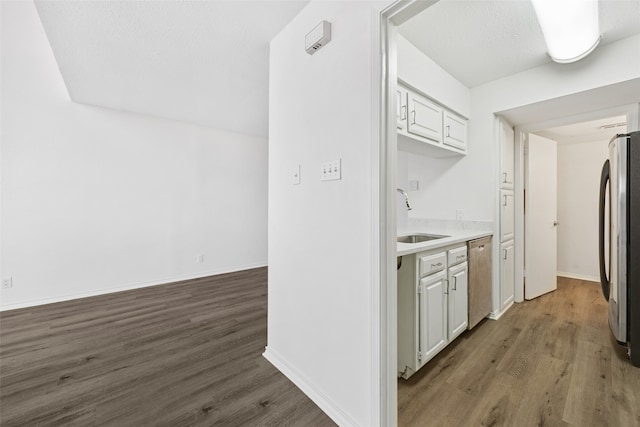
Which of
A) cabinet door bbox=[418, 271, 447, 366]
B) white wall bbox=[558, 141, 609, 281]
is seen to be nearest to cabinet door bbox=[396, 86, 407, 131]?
cabinet door bbox=[418, 271, 447, 366]

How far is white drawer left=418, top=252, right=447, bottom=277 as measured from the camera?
1730 millimetres

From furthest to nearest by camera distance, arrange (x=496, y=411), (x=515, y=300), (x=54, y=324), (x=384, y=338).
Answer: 1. (x=515, y=300)
2. (x=54, y=324)
3. (x=496, y=411)
4. (x=384, y=338)

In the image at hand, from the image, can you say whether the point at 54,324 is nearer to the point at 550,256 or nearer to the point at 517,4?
the point at 517,4

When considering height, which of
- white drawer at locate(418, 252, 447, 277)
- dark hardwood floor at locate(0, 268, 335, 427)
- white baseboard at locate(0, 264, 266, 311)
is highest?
white drawer at locate(418, 252, 447, 277)

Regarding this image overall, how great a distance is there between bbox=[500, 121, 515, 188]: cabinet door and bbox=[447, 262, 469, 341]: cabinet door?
4.01 ft

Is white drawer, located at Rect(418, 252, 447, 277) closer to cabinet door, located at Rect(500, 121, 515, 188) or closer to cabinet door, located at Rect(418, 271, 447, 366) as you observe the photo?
cabinet door, located at Rect(418, 271, 447, 366)

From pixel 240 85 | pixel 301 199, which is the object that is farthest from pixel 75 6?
pixel 301 199

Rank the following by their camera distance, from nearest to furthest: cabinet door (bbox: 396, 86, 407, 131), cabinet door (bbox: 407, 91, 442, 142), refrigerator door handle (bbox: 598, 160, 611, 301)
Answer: cabinet door (bbox: 396, 86, 407, 131), cabinet door (bbox: 407, 91, 442, 142), refrigerator door handle (bbox: 598, 160, 611, 301)

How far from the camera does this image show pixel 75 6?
166cm

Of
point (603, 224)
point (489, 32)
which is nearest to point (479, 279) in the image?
point (603, 224)

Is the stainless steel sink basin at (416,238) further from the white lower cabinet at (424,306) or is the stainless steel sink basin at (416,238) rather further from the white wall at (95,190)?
the white wall at (95,190)

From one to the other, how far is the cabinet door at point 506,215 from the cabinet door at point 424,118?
1031 mm

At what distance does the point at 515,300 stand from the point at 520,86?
7.51 ft

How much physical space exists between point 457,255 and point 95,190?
4.06m
